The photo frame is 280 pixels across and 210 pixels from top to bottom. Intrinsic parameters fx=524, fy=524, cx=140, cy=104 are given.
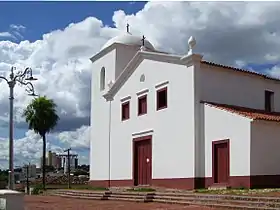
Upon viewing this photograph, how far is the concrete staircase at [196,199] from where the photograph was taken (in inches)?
658

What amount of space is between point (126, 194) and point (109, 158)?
9.38 m

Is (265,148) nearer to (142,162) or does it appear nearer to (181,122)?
(181,122)

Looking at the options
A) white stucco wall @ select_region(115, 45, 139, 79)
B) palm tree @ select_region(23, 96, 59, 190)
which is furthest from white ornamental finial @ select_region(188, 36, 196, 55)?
palm tree @ select_region(23, 96, 59, 190)

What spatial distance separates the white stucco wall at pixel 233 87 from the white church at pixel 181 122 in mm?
50

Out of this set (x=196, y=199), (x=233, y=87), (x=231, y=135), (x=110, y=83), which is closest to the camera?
(x=196, y=199)

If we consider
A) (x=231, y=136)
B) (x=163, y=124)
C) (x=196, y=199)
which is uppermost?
(x=163, y=124)

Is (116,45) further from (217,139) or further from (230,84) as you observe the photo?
(217,139)

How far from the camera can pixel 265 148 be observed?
22.8 meters

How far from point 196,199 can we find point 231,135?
4.26 m

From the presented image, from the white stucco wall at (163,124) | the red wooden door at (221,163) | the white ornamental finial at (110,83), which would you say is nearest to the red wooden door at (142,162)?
the white stucco wall at (163,124)

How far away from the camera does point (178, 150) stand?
26.7 metres

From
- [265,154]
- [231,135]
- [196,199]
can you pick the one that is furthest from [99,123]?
[196,199]

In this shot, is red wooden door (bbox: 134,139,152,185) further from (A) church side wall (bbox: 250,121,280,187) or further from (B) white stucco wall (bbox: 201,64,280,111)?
(A) church side wall (bbox: 250,121,280,187)

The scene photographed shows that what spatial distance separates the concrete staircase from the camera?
16.7 metres
